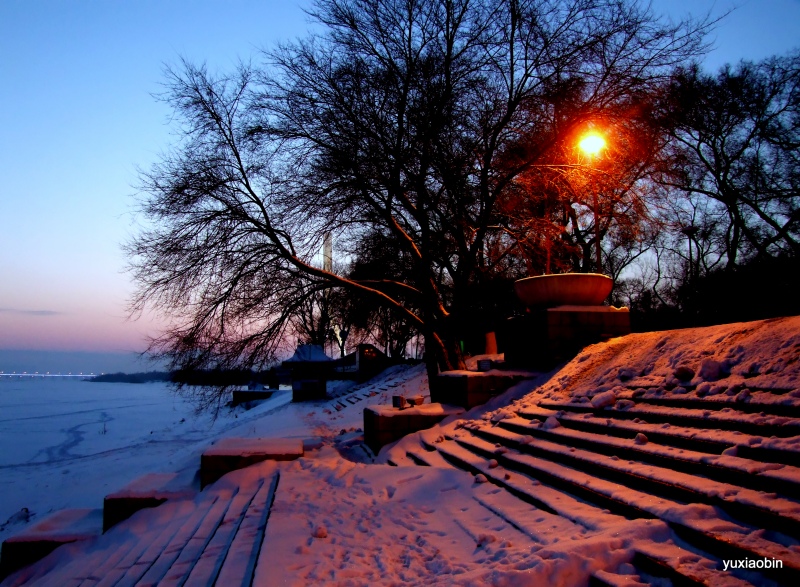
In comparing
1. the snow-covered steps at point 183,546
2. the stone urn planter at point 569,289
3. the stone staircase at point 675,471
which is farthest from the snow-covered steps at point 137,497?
the stone urn planter at point 569,289

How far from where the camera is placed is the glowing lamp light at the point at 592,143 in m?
10.9

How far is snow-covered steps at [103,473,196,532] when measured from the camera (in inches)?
258

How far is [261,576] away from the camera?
12.5 ft

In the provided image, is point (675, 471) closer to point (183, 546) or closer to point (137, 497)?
point (183, 546)

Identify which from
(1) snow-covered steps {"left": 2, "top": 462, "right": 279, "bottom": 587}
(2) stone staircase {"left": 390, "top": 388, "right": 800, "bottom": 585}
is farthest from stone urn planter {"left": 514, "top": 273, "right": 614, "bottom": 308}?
(1) snow-covered steps {"left": 2, "top": 462, "right": 279, "bottom": 587}

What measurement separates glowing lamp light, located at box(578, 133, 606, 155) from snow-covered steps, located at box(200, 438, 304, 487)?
27.0 feet

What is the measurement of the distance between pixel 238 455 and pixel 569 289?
20.8 feet

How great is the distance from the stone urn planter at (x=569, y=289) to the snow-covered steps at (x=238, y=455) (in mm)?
5179

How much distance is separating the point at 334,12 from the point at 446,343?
25.6 ft

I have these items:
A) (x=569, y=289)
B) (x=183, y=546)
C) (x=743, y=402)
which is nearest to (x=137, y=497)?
(x=183, y=546)

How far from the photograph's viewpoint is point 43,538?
6.37 m

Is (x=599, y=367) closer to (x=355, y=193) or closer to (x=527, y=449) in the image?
(x=527, y=449)

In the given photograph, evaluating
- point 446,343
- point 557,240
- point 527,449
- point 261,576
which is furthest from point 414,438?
point 557,240

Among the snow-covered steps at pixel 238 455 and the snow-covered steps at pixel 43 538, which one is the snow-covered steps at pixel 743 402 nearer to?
the snow-covered steps at pixel 238 455
